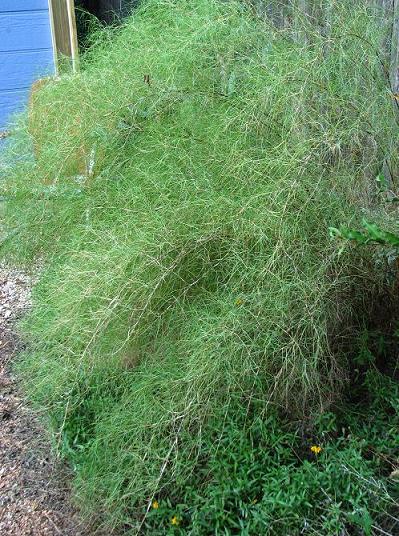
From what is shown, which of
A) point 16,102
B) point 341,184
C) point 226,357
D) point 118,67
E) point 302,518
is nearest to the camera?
point 302,518

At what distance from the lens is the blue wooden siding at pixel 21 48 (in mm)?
4992

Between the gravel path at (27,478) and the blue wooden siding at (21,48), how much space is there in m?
2.57

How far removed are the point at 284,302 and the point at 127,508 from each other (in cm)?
81

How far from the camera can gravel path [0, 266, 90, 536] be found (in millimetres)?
2338

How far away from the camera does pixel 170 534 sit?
6.86 feet

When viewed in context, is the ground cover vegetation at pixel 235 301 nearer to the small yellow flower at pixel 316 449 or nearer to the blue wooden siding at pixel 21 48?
the small yellow flower at pixel 316 449

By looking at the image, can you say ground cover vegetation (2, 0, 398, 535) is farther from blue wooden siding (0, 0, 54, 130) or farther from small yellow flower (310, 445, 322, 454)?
blue wooden siding (0, 0, 54, 130)

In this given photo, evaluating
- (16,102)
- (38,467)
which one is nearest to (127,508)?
(38,467)

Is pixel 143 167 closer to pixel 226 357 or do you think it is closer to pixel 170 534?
pixel 226 357

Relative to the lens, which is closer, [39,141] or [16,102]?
[39,141]

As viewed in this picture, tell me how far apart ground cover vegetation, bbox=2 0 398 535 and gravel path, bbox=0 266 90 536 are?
0.13m

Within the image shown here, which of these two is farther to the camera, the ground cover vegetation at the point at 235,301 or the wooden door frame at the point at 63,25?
the wooden door frame at the point at 63,25

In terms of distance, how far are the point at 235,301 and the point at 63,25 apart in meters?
3.47

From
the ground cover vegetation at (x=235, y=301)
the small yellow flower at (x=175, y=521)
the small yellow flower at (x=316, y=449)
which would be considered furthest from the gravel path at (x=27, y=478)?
the small yellow flower at (x=316, y=449)
